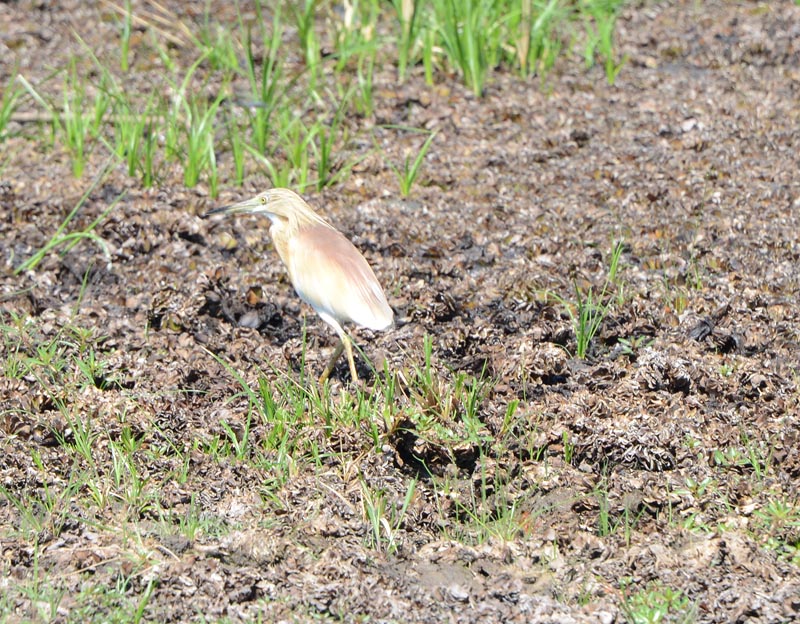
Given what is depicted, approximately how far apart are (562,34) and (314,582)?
18.5 ft

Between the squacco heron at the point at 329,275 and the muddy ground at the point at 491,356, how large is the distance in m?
0.40

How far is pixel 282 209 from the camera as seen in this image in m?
5.50

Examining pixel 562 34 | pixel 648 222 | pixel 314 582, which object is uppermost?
pixel 562 34

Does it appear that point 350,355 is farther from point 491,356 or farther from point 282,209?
point 282,209

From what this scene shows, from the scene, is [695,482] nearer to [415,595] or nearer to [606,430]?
[606,430]

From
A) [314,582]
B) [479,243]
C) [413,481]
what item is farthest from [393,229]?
[314,582]

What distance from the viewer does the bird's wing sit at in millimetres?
4859

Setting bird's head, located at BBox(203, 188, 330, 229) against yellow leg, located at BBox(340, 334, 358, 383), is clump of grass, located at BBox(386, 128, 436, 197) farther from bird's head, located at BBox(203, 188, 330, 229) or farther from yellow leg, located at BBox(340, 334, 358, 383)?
yellow leg, located at BBox(340, 334, 358, 383)

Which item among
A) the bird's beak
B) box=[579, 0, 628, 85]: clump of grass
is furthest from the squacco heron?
box=[579, 0, 628, 85]: clump of grass

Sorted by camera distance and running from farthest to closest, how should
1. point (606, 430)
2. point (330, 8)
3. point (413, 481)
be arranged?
point (330, 8) < point (606, 430) < point (413, 481)

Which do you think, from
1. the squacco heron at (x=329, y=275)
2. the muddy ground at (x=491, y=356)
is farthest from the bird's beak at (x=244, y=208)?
the muddy ground at (x=491, y=356)

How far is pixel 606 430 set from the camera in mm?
4602

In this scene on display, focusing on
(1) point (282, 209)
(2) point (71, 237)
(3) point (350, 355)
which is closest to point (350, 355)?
(3) point (350, 355)

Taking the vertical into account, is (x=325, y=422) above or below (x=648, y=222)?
below
